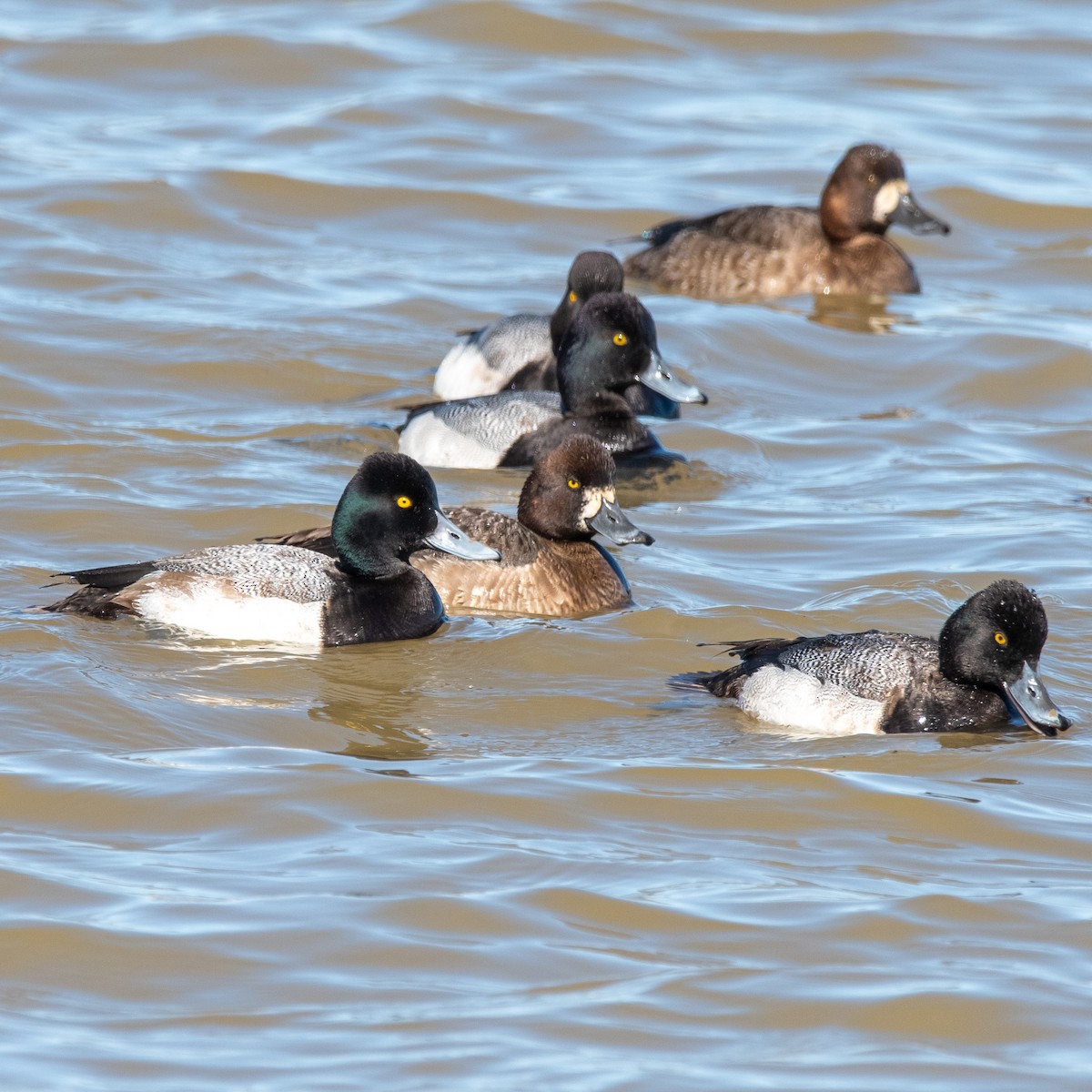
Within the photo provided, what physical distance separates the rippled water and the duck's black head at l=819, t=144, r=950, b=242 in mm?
803

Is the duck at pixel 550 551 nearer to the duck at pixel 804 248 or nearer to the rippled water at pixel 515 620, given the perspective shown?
the rippled water at pixel 515 620

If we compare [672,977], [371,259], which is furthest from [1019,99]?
[672,977]

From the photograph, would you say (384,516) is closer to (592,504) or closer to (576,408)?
(592,504)

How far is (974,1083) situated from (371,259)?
1157 centimetres

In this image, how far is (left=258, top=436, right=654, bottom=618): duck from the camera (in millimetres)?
9641

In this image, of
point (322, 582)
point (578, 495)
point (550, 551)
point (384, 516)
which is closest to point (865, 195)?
point (578, 495)

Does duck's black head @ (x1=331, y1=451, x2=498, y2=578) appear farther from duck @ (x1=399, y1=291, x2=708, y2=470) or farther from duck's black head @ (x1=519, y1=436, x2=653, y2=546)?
duck @ (x1=399, y1=291, x2=708, y2=470)

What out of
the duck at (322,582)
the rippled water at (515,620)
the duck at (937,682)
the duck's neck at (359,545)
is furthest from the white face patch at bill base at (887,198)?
the duck at (937,682)

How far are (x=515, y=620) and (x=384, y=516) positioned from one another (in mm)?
877

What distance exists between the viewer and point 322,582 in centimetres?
902

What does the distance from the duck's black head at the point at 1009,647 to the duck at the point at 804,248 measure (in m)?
8.64

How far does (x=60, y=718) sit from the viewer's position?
311 inches

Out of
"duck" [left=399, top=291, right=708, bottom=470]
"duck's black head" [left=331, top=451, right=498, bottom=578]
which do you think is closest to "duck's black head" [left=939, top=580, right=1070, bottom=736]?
"duck's black head" [left=331, top=451, right=498, bottom=578]

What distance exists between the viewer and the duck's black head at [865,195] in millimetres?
16219
